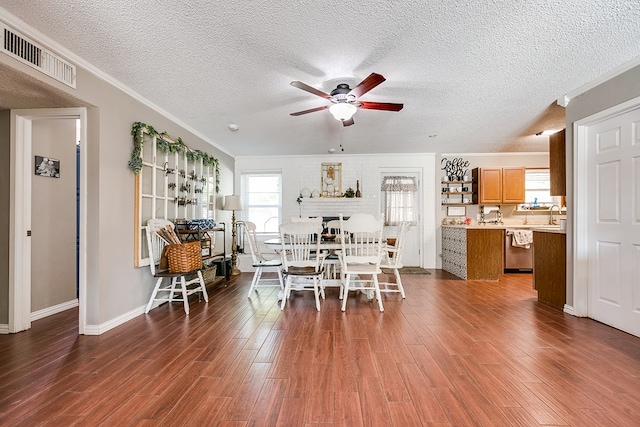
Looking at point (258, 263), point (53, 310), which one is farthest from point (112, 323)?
point (258, 263)

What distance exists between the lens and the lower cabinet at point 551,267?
3426mm

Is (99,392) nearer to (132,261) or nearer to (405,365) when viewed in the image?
(132,261)

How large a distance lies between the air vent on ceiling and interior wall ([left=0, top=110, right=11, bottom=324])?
3.19ft

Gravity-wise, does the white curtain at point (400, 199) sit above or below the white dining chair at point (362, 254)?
above

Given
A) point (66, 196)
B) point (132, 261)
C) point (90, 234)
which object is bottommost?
point (132, 261)

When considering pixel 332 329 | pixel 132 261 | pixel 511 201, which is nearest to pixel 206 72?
pixel 132 261

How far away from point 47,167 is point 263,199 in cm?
373

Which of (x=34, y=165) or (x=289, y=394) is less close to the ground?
(x=34, y=165)

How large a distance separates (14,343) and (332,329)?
270 centimetres

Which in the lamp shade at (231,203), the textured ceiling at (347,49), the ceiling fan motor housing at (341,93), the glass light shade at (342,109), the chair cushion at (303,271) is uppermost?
the textured ceiling at (347,49)

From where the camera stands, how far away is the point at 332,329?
111 inches

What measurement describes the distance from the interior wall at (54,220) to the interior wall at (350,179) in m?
3.20

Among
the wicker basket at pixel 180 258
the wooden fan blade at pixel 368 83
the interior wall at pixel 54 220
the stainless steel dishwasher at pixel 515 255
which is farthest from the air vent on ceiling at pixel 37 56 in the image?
the stainless steel dishwasher at pixel 515 255

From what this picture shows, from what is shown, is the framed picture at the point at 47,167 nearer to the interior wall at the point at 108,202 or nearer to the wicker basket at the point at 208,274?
the interior wall at the point at 108,202
